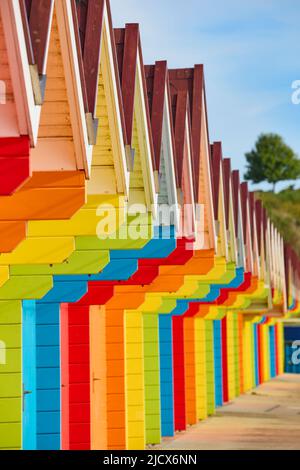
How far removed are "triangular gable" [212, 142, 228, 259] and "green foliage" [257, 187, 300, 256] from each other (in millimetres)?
77297

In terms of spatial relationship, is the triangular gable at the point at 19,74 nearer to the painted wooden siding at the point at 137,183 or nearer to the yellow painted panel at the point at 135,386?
the painted wooden siding at the point at 137,183

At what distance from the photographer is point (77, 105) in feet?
31.8

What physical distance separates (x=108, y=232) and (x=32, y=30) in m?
4.55

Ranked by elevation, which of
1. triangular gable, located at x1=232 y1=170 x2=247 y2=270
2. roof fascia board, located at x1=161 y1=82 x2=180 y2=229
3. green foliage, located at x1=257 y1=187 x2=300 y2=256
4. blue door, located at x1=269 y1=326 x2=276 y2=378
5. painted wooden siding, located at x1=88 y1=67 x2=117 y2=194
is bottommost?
blue door, located at x1=269 y1=326 x2=276 y2=378

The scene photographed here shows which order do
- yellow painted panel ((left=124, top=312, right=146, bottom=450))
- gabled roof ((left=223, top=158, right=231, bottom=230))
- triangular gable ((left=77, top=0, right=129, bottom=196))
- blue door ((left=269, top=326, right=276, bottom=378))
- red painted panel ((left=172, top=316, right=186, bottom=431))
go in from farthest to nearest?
blue door ((left=269, top=326, right=276, bottom=378))
red painted panel ((left=172, top=316, right=186, bottom=431))
gabled roof ((left=223, top=158, right=231, bottom=230))
yellow painted panel ((left=124, top=312, right=146, bottom=450))
triangular gable ((left=77, top=0, right=129, bottom=196))

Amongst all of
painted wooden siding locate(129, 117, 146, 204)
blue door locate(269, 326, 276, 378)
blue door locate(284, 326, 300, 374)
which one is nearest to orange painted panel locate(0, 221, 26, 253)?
painted wooden siding locate(129, 117, 146, 204)

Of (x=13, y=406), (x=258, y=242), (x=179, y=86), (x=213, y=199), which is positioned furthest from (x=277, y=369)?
(x=13, y=406)

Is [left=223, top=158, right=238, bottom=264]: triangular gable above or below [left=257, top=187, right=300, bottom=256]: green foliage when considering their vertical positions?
below

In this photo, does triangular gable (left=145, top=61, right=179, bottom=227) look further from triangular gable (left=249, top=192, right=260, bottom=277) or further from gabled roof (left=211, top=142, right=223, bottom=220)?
triangular gable (left=249, top=192, right=260, bottom=277)

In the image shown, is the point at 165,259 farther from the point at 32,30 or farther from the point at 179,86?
the point at 32,30

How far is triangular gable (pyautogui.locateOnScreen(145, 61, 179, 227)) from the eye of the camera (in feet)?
47.5

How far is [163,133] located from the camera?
49.5 ft

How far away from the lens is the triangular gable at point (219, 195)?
22172 millimetres

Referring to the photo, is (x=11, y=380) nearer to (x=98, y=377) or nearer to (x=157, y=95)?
(x=157, y=95)
